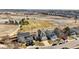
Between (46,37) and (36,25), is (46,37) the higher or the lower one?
the lower one

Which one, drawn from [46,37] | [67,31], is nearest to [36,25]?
[46,37]

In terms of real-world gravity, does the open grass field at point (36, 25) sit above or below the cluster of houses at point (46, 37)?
above

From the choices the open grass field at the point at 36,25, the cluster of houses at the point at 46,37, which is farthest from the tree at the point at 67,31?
the open grass field at the point at 36,25

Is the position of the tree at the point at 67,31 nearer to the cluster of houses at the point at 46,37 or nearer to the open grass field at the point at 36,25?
the cluster of houses at the point at 46,37

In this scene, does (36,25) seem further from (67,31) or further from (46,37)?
(67,31)

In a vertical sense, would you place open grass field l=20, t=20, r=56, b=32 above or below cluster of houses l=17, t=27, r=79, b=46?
above

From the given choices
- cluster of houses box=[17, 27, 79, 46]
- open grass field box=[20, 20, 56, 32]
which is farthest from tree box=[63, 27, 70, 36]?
open grass field box=[20, 20, 56, 32]

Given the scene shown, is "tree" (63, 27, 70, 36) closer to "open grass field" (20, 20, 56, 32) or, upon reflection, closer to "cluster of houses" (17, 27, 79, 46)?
"cluster of houses" (17, 27, 79, 46)
